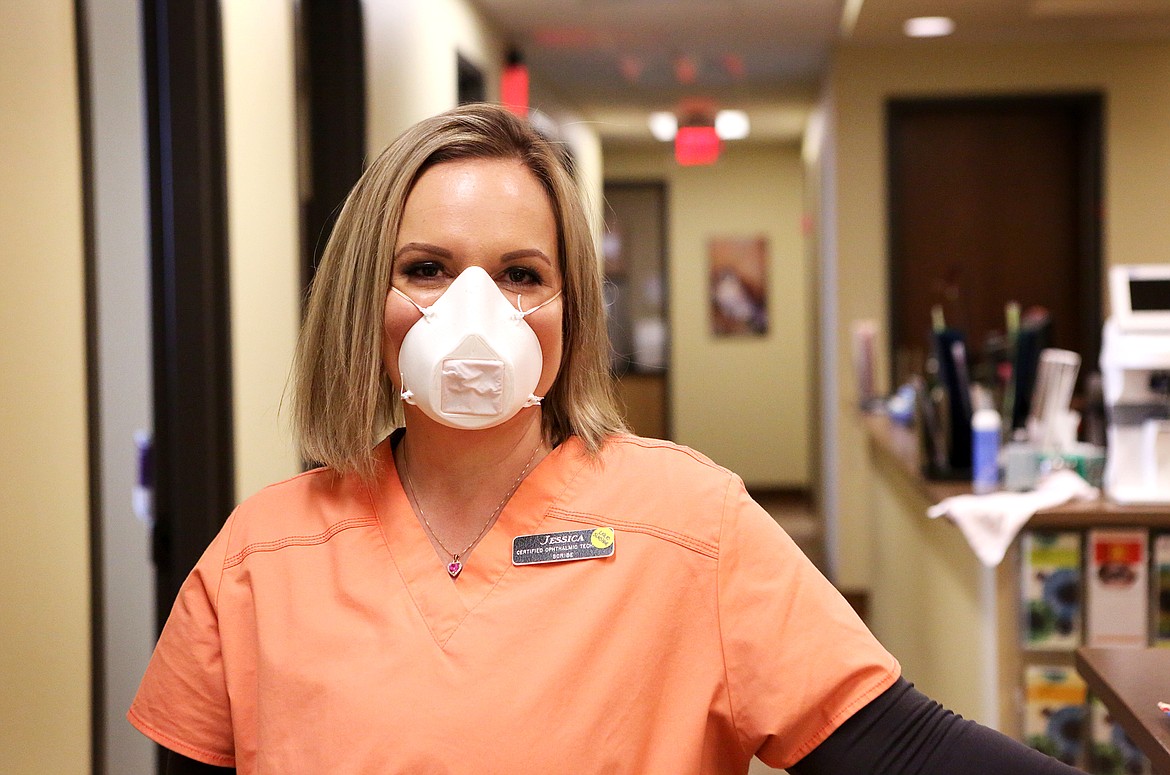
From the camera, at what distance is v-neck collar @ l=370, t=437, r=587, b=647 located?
110cm

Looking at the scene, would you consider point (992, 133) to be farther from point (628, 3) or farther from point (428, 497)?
point (428, 497)

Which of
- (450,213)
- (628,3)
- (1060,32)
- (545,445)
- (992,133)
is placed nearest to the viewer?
(450,213)

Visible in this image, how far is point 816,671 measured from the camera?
1025mm

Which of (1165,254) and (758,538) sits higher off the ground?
(1165,254)

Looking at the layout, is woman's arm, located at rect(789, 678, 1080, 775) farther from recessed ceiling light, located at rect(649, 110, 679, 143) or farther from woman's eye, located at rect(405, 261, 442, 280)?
recessed ceiling light, located at rect(649, 110, 679, 143)

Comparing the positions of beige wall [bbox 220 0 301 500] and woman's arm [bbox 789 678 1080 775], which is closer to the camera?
woman's arm [bbox 789 678 1080 775]

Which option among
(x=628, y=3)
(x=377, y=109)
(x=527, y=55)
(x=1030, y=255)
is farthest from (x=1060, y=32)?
(x=377, y=109)

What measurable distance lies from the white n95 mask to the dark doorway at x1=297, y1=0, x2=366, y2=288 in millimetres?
2348

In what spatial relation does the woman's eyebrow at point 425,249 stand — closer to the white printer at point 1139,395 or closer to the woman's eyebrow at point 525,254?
the woman's eyebrow at point 525,254

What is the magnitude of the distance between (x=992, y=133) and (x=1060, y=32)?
616mm

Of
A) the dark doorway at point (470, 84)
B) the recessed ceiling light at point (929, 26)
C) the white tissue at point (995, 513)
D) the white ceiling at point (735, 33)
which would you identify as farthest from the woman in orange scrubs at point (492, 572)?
the recessed ceiling light at point (929, 26)

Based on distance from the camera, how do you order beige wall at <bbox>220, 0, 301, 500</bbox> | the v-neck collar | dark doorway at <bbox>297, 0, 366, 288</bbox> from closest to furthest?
the v-neck collar, beige wall at <bbox>220, 0, 301, 500</bbox>, dark doorway at <bbox>297, 0, 366, 288</bbox>

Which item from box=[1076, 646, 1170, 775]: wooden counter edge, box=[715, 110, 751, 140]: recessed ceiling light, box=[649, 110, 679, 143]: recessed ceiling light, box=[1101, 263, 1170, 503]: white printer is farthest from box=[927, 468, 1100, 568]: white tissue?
box=[649, 110, 679, 143]: recessed ceiling light

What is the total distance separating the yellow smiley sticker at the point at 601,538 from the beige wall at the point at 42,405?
0.98 m
